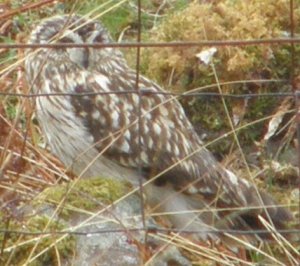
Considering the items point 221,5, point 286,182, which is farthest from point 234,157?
point 221,5

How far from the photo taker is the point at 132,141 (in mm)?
5379

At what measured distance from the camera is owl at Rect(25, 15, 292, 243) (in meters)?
5.20

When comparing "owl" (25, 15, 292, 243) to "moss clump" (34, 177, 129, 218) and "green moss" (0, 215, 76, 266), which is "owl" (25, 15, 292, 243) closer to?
"moss clump" (34, 177, 129, 218)

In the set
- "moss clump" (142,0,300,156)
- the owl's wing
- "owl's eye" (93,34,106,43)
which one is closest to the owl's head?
"owl's eye" (93,34,106,43)

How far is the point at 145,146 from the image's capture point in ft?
17.5

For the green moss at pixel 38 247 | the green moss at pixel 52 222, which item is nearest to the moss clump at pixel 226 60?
the green moss at pixel 52 222

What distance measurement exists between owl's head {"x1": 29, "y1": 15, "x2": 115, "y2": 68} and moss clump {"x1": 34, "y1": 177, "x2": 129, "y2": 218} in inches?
23.9

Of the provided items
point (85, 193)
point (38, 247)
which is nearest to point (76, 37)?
point (85, 193)

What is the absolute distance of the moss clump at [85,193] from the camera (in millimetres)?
4793

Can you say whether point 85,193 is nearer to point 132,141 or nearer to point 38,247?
point 38,247

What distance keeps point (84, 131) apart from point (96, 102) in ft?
0.42

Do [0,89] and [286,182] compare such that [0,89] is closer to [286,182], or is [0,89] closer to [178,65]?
[178,65]

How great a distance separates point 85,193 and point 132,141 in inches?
25.7

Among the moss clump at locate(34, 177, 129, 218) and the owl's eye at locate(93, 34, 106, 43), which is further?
the owl's eye at locate(93, 34, 106, 43)
